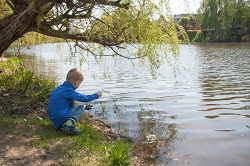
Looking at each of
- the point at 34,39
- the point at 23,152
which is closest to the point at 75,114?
the point at 23,152

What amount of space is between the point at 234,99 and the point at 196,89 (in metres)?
1.97

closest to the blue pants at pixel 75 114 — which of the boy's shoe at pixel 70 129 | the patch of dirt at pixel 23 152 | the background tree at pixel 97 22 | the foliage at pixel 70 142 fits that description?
the boy's shoe at pixel 70 129

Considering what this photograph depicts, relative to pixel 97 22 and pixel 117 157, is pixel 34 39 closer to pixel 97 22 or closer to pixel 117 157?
pixel 97 22

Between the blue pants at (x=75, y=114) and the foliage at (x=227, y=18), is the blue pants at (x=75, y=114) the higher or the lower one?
the lower one

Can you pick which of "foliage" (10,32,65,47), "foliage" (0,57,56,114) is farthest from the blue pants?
"foliage" (10,32,65,47)

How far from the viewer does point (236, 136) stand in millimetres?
5023

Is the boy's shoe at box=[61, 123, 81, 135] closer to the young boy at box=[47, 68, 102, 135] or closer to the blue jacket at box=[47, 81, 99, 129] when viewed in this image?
the young boy at box=[47, 68, 102, 135]

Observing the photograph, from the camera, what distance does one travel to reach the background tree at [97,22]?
4.99 m

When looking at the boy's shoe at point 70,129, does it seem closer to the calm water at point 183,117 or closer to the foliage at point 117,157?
the foliage at point 117,157

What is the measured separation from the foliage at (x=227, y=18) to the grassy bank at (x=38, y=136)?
44.5 meters

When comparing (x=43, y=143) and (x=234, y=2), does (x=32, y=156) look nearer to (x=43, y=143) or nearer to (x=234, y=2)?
(x=43, y=143)

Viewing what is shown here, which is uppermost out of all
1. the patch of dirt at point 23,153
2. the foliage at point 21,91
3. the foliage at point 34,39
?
the foliage at point 34,39

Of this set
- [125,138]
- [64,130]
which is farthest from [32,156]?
[125,138]

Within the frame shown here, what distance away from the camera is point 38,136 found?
13.0 feet
